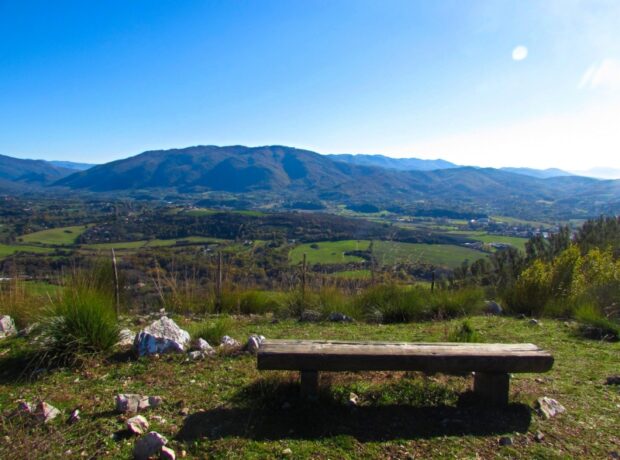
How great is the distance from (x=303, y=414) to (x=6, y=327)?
5.19m

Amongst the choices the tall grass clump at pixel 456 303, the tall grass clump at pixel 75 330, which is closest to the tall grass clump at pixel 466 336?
the tall grass clump at pixel 456 303

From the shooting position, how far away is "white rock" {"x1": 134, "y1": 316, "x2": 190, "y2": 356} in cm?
456

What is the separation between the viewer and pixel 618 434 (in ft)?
9.83

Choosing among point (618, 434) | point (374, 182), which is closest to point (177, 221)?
point (618, 434)

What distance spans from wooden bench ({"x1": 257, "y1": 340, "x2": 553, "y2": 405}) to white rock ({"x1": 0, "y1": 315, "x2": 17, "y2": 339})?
15.3ft

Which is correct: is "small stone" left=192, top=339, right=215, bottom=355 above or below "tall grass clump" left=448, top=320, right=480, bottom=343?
below

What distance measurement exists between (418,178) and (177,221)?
16701 cm

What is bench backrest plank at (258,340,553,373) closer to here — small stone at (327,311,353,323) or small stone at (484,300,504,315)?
small stone at (327,311,353,323)

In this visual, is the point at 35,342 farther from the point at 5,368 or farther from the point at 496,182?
the point at 496,182

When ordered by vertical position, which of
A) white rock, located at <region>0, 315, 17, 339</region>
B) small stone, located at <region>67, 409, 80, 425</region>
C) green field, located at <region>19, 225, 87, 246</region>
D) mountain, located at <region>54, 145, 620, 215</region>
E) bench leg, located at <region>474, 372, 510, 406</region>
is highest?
mountain, located at <region>54, 145, 620, 215</region>

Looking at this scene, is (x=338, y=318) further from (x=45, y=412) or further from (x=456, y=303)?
(x=45, y=412)

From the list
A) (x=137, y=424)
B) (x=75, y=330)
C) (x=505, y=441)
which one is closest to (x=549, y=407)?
(x=505, y=441)

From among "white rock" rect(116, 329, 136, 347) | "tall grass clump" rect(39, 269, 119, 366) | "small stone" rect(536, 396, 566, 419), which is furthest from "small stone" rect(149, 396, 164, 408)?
"small stone" rect(536, 396, 566, 419)

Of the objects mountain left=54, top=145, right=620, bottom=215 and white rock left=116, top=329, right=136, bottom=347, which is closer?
white rock left=116, top=329, right=136, bottom=347
